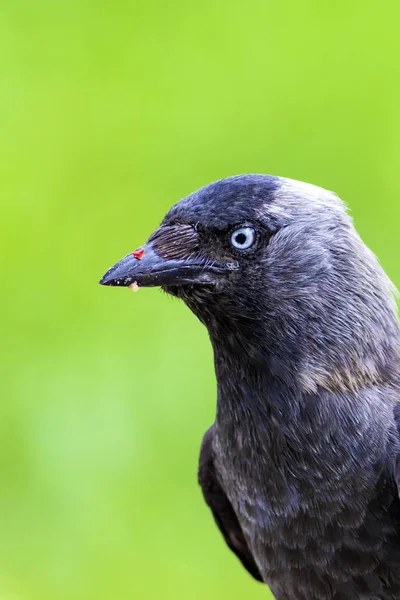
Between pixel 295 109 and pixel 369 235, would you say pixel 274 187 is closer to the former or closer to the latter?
pixel 369 235

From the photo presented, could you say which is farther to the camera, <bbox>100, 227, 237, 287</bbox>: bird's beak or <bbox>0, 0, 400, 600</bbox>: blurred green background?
<bbox>0, 0, 400, 600</bbox>: blurred green background

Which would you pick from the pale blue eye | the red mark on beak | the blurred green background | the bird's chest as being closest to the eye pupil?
the pale blue eye

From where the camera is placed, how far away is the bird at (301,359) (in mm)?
2959

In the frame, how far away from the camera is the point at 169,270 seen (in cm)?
296

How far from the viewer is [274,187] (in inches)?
119

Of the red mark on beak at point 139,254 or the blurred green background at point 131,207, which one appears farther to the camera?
the blurred green background at point 131,207

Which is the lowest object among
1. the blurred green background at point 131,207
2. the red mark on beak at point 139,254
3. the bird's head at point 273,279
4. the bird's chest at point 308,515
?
the bird's chest at point 308,515

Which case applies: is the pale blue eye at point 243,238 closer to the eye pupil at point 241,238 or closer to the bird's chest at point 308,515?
the eye pupil at point 241,238

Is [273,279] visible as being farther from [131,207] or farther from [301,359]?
[131,207]

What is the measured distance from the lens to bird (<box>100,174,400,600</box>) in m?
2.96

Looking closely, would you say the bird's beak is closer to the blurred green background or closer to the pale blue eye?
the pale blue eye

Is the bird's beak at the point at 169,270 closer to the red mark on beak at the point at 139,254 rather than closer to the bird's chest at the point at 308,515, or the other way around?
the red mark on beak at the point at 139,254

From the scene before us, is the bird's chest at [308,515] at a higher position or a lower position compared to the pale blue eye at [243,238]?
lower

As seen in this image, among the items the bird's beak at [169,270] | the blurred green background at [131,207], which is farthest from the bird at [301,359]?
the blurred green background at [131,207]
